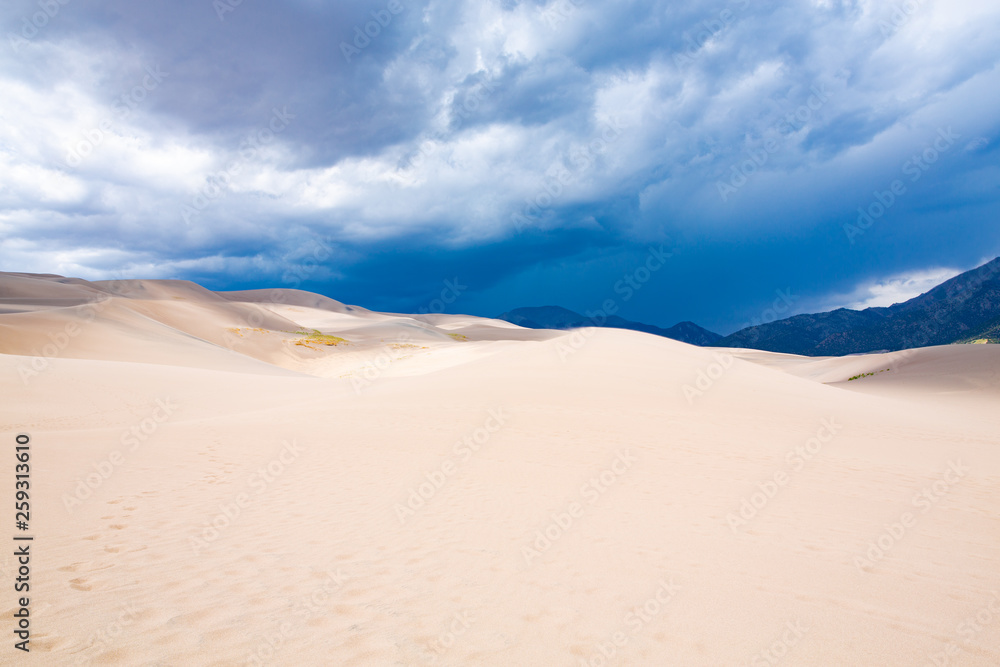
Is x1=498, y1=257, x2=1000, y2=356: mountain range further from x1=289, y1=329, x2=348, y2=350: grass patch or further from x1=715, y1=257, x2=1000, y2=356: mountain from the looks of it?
x1=289, y1=329, x2=348, y2=350: grass patch

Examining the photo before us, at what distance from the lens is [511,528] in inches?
211

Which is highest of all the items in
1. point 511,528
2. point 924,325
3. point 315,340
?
point 924,325

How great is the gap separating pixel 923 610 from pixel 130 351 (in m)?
28.8

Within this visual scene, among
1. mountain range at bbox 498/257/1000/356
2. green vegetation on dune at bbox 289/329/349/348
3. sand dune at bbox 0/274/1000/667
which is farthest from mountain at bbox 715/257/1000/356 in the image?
sand dune at bbox 0/274/1000/667

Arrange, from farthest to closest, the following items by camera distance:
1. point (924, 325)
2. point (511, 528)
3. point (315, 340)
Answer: point (924, 325) → point (315, 340) → point (511, 528)

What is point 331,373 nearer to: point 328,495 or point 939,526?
point 328,495

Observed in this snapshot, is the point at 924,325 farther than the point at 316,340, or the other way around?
the point at 924,325

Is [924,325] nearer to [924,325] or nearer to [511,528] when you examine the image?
[924,325]

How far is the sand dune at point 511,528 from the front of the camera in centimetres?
321

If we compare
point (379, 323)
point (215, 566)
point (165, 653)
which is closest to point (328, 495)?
point (215, 566)

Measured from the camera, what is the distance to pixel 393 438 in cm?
977

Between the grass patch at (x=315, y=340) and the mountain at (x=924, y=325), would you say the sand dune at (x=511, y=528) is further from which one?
the mountain at (x=924, y=325)

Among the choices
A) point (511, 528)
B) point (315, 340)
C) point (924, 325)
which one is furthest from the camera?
point (924, 325)

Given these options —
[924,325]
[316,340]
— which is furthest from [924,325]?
[316,340]
